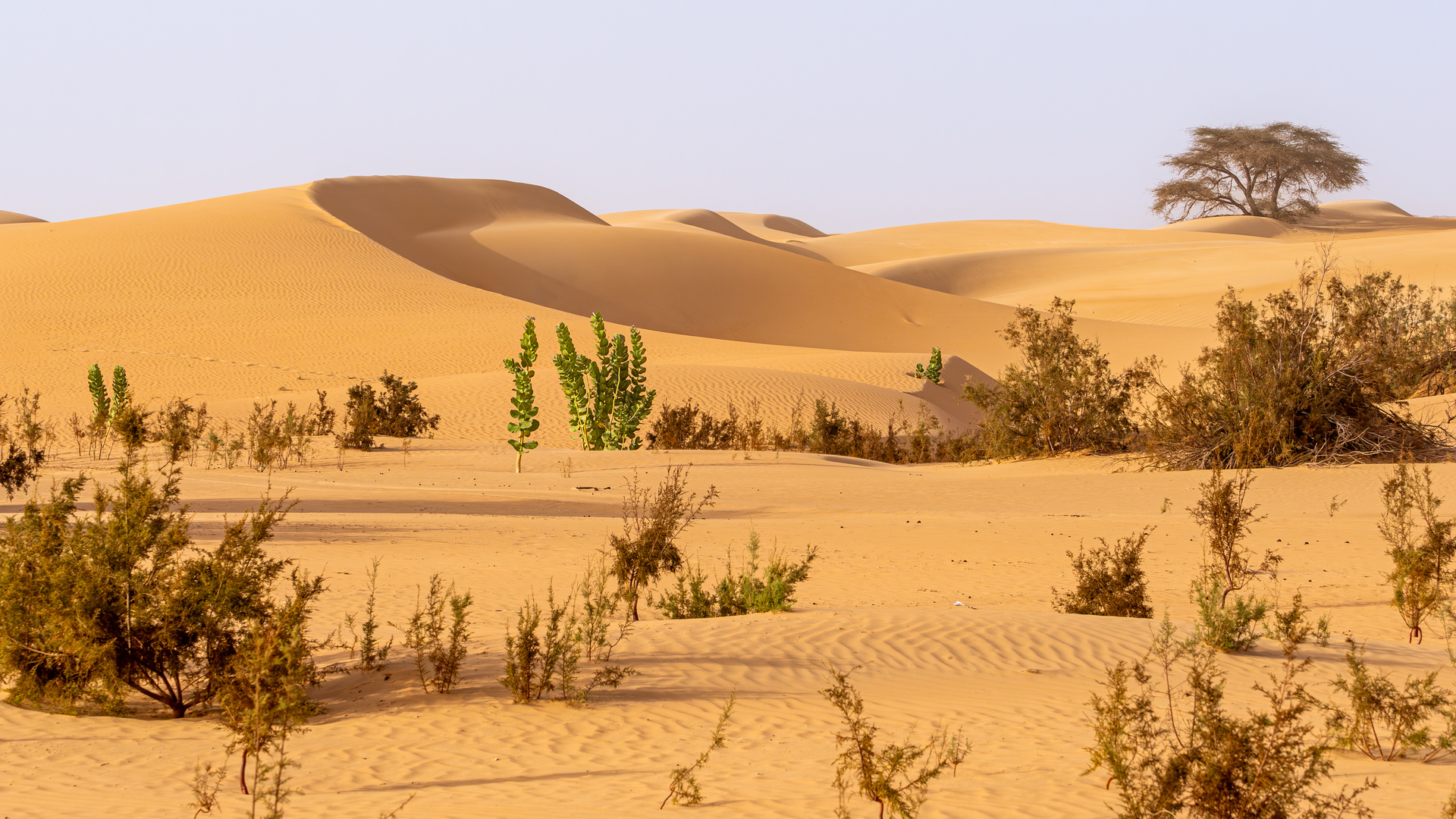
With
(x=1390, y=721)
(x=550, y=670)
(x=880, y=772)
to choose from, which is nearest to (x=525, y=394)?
(x=550, y=670)

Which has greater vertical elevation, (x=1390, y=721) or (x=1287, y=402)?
(x=1287, y=402)

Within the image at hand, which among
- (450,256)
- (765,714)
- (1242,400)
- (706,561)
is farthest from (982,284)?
(765,714)

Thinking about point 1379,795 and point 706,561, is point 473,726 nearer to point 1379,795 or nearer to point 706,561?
point 1379,795

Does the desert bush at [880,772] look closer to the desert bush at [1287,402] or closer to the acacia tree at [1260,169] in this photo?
the desert bush at [1287,402]

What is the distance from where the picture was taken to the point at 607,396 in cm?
2530

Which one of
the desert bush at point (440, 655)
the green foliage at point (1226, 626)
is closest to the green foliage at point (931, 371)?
the green foliage at point (1226, 626)

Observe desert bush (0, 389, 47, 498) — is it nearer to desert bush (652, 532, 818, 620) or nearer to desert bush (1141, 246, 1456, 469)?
desert bush (652, 532, 818, 620)

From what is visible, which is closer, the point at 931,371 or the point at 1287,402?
the point at 1287,402

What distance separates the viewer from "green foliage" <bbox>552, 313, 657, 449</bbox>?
81.8 feet

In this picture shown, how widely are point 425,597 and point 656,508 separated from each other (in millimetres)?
2180

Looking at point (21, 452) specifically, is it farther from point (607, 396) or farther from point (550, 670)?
point (550, 670)

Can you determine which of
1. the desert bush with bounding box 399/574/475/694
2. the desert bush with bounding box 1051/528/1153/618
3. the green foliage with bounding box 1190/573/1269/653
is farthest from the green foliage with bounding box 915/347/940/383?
the desert bush with bounding box 399/574/475/694

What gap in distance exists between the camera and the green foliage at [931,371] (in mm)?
37062

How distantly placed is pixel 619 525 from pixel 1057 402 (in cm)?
1131
